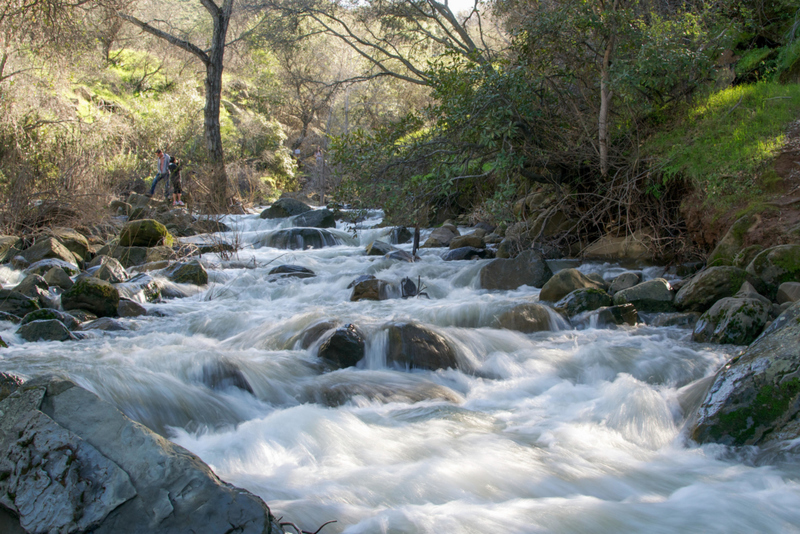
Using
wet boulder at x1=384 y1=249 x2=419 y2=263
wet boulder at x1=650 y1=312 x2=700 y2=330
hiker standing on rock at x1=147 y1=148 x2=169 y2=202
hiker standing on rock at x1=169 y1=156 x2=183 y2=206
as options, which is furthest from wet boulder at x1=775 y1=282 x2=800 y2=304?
hiker standing on rock at x1=147 y1=148 x2=169 y2=202

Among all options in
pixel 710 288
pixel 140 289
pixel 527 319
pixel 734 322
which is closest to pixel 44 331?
pixel 140 289

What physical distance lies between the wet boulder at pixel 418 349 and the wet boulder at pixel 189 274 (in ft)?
15.4

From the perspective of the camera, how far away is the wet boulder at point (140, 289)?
25.8 ft

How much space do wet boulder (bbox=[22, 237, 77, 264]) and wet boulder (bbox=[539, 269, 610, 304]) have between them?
305 inches

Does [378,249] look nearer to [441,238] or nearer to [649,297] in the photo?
[441,238]

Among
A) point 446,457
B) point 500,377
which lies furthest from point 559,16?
point 446,457

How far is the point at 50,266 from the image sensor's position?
852 centimetres

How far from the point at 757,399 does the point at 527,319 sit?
326cm

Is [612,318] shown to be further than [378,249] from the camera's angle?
No

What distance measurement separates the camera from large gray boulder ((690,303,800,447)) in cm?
336

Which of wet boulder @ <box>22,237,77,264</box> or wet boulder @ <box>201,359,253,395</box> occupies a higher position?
wet boulder @ <box>22,237,77,264</box>

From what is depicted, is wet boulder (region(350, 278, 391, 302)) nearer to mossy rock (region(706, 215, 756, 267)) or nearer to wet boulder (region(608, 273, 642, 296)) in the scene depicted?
wet boulder (region(608, 273, 642, 296))

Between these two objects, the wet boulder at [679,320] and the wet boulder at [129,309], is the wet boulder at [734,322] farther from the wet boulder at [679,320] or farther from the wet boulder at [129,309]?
the wet boulder at [129,309]

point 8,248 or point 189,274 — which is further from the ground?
point 8,248
